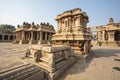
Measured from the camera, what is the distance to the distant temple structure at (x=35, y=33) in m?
22.8

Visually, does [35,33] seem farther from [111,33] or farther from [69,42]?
[111,33]

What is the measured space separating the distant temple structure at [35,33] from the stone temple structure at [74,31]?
1523 centimetres

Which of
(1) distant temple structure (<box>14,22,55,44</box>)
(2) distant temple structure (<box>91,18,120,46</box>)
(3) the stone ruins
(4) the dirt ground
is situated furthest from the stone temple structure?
(2) distant temple structure (<box>91,18,120,46</box>)

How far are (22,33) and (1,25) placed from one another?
3557 centimetres

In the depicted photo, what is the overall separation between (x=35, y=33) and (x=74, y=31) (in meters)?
20.1

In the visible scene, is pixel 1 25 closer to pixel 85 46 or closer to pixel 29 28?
pixel 29 28

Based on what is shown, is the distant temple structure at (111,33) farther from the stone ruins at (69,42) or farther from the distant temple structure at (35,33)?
the stone ruins at (69,42)

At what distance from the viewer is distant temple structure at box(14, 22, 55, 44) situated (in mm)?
22766

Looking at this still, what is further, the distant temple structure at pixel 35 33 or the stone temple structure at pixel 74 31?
the distant temple structure at pixel 35 33

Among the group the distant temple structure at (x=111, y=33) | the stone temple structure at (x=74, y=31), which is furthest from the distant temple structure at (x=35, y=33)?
the distant temple structure at (x=111, y=33)

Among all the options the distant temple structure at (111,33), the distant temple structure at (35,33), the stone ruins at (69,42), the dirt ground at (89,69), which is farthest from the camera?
the distant temple structure at (35,33)

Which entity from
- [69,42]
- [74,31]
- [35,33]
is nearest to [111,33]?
[74,31]

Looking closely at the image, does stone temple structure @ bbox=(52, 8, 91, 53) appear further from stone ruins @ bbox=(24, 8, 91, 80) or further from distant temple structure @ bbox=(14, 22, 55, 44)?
distant temple structure @ bbox=(14, 22, 55, 44)

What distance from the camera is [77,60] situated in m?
5.60
